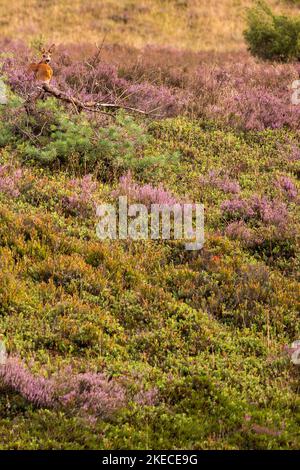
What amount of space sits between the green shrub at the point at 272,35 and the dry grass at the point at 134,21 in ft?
8.08

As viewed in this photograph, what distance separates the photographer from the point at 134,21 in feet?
82.1

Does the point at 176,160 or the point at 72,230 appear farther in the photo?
the point at 176,160

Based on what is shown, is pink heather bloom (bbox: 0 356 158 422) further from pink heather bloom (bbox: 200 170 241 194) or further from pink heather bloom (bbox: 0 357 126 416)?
pink heather bloom (bbox: 200 170 241 194)

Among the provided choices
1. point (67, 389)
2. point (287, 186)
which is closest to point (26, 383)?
point (67, 389)

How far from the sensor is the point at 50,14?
2505 cm

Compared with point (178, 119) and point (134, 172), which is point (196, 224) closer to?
point (134, 172)

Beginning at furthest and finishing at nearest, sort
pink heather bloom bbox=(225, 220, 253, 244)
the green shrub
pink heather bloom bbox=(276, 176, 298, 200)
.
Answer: the green shrub, pink heather bloom bbox=(276, 176, 298, 200), pink heather bloom bbox=(225, 220, 253, 244)

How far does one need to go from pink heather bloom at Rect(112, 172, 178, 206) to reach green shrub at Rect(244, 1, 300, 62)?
967 centimetres

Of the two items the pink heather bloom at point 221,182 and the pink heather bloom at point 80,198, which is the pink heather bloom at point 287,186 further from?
the pink heather bloom at point 80,198

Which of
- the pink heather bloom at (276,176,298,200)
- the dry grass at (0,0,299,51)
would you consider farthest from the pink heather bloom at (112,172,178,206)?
the dry grass at (0,0,299,51)

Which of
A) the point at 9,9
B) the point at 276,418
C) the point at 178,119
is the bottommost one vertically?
the point at 276,418

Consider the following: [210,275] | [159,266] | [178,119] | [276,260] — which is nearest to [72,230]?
[159,266]

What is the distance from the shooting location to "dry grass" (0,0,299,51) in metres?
22.1

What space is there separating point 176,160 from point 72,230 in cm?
331
